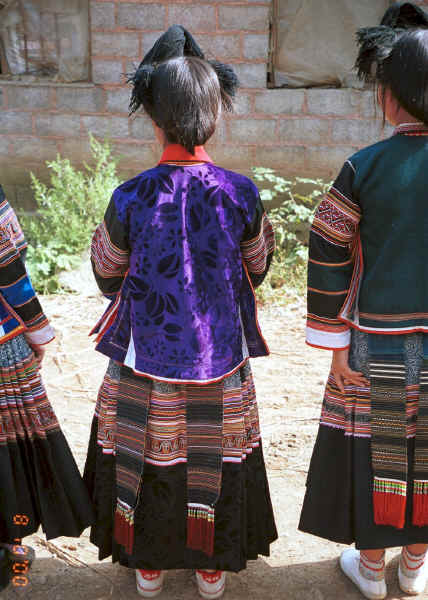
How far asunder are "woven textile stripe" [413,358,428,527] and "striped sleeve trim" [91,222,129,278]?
3.44 feet

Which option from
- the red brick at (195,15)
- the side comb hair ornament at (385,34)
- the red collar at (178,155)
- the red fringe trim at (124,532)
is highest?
the red brick at (195,15)

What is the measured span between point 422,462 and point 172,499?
0.86 metres

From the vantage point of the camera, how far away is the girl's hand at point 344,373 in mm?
2057

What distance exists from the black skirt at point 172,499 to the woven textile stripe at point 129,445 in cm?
4

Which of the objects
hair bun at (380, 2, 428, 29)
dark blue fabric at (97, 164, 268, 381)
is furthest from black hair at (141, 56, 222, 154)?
hair bun at (380, 2, 428, 29)

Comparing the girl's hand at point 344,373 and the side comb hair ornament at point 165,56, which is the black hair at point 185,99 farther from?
the girl's hand at point 344,373

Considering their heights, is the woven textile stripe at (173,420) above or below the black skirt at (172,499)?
above

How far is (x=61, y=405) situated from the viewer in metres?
3.70

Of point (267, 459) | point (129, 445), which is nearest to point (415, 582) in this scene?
point (267, 459)

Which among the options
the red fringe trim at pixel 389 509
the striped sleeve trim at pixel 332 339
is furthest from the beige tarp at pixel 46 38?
the red fringe trim at pixel 389 509

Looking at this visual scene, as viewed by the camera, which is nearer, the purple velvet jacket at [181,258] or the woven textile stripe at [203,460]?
the purple velvet jacket at [181,258]

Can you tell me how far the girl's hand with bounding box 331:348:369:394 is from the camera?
6.75 ft

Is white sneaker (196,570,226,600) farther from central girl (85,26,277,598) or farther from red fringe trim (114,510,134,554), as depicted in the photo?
red fringe trim (114,510,134,554)

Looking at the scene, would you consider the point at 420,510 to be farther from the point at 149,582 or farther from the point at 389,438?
the point at 149,582
